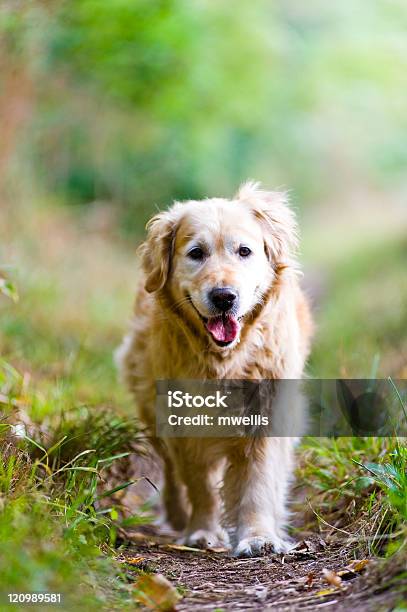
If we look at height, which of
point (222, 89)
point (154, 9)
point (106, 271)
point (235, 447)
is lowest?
point (235, 447)

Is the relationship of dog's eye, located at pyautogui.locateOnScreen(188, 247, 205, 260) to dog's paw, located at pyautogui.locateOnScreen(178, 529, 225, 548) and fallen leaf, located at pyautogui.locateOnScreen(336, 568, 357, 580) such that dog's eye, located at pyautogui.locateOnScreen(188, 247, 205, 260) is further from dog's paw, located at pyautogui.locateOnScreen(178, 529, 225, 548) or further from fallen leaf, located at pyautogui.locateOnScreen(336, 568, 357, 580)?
fallen leaf, located at pyautogui.locateOnScreen(336, 568, 357, 580)

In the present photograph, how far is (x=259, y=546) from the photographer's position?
3.92 m

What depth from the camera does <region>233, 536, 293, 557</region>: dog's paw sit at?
12.8 feet

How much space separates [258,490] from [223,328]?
2.70ft

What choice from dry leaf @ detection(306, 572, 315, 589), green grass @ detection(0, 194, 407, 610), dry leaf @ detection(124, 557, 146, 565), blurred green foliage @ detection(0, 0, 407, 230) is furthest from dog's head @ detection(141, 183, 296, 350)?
blurred green foliage @ detection(0, 0, 407, 230)

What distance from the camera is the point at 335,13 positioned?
65.0ft

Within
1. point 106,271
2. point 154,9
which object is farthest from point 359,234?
point 106,271

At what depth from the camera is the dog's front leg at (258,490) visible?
4.08 metres

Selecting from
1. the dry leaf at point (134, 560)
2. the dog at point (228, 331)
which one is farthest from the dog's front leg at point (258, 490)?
the dry leaf at point (134, 560)

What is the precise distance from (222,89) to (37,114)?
629 centimetres

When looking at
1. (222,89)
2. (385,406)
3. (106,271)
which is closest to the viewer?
(385,406)

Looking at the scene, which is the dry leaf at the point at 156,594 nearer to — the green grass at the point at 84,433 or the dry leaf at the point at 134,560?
the green grass at the point at 84,433

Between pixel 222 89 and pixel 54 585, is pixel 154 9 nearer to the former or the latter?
pixel 222 89

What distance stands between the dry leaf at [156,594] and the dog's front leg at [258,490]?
3.29ft
